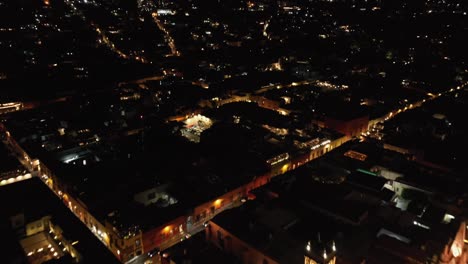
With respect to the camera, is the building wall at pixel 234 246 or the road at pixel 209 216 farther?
the road at pixel 209 216

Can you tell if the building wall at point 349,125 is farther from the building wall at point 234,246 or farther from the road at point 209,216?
the building wall at point 234,246

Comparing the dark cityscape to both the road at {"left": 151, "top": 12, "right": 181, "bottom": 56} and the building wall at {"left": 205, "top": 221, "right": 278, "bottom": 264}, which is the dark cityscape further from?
the road at {"left": 151, "top": 12, "right": 181, "bottom": 56}

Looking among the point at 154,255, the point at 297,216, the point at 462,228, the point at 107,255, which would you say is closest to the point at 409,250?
the point at 462,228

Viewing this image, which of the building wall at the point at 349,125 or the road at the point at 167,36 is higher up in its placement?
the road at the point at 167,36

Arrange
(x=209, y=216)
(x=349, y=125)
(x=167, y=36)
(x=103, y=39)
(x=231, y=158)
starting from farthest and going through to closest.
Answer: (x=167, y=36), (x=103, y=39), (x=349, y=125), (x=231, y=158), (x=209, y=216)

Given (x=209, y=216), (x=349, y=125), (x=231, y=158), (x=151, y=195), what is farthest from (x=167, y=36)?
(x=209, y=216)

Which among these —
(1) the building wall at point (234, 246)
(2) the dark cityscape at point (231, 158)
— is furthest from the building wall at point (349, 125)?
(1) the building wall at point (234, 246)

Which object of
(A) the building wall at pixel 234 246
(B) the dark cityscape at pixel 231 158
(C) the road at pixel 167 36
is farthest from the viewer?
(C) the road at pixel 167 36

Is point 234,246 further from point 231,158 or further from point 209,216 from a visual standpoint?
point 231,158
